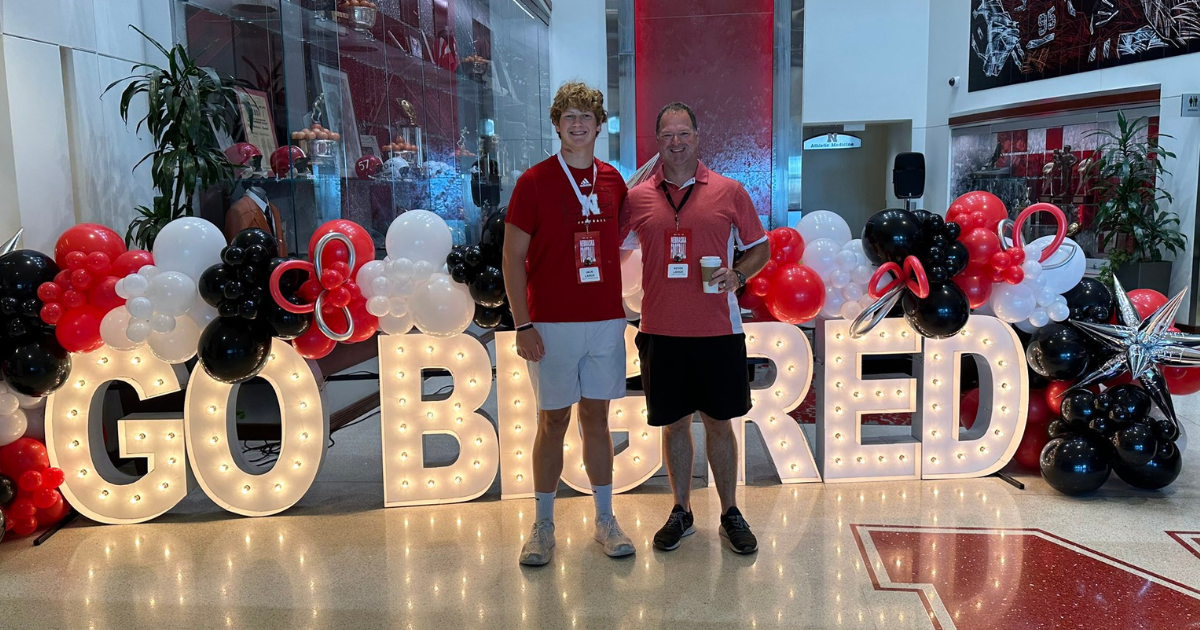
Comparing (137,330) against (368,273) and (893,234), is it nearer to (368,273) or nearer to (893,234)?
(368,273)

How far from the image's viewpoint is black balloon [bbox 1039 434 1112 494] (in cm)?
354

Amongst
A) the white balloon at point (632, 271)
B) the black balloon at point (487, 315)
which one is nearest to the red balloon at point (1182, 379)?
the white balloon at point (632, 271)

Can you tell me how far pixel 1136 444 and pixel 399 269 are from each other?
3021 millimetres

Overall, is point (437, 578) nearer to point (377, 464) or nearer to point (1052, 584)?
point (377, 464)

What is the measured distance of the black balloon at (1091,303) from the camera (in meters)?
3.75

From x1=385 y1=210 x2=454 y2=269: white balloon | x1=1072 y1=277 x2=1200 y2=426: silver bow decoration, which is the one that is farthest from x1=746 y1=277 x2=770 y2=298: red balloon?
x1=1072 y1=277 x2=1200 y2=426: silver bow decoration

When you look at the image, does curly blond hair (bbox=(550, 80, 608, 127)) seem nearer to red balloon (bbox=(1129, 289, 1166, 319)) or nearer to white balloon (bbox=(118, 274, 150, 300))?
white balloon (bbox=(118, 274, 150, 300))

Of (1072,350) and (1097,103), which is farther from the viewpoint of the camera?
A: (1097,103)

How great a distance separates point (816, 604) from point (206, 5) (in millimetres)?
5591

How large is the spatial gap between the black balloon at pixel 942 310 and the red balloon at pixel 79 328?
3.22 meters

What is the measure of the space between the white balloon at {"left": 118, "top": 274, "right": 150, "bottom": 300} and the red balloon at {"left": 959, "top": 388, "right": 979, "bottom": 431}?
3.51 metres

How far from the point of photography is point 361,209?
→ 484 cm

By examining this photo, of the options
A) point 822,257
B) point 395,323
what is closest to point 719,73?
Result: point 822,257

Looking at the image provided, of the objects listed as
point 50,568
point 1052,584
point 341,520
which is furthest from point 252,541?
point 1052,584
